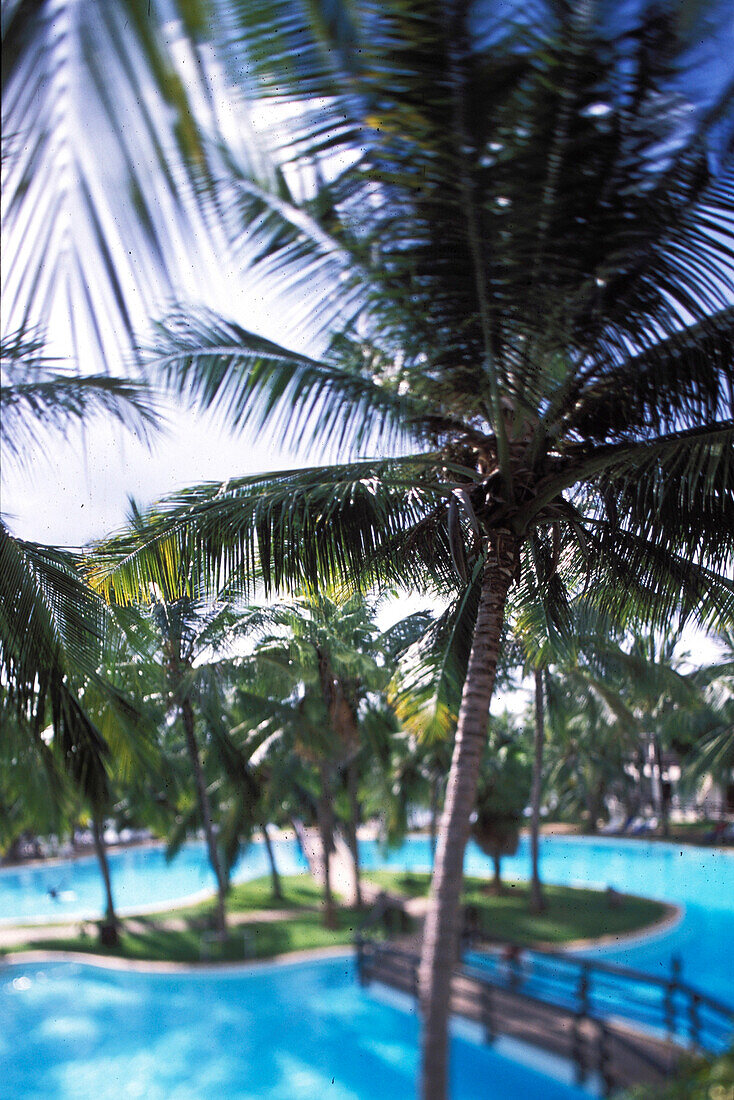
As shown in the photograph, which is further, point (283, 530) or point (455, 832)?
point (283, 530)

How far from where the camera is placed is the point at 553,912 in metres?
10.9

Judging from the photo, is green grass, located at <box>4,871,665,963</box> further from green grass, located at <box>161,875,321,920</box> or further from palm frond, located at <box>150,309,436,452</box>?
palm frond, located at <box>150,309,436,452</box>

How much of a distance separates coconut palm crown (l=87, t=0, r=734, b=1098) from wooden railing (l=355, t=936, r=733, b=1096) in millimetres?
2503

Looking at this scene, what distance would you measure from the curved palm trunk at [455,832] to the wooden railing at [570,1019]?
1574 mm

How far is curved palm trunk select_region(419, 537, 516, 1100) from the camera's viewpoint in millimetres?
3076

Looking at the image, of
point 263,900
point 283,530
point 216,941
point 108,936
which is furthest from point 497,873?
point 283,530

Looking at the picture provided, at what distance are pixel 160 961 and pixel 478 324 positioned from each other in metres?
9.53

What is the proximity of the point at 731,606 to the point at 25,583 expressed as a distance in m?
3.11

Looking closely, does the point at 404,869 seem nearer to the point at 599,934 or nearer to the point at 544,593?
the point at 599,934

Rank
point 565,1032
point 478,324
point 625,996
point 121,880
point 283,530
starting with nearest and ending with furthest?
point 478,324 → point 283,530 → point 625,996 → point 565,1032 → point 121,880

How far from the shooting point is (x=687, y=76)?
64.8 inches

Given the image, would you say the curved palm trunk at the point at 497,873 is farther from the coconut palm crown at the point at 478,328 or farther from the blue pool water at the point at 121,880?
the coconut palm crown at the point at 478,328

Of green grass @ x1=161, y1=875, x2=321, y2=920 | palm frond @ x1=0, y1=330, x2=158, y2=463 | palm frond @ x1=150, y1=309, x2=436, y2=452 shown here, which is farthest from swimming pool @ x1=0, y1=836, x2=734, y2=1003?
palm frond @ x1=0, y1=330, x2=158, y2=463

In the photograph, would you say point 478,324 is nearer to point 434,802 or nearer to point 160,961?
point 160,961
